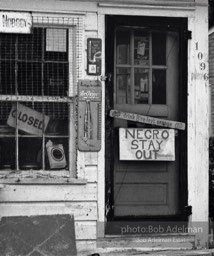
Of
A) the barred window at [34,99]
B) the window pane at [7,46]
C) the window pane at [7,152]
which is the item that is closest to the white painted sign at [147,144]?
the barred window at [34,99]

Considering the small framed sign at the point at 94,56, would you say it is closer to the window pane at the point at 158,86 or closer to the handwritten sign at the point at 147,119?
the handwritten sign at the point at 147,119

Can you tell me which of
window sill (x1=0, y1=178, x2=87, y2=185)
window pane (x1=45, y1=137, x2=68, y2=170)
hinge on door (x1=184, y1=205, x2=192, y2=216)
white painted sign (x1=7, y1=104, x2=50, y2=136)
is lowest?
hinge on door (x1=184, y1=205, x2=192, y2=216)

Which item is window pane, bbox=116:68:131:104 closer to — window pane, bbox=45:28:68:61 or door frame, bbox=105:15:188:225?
door frame, bbox=105:15:188:225

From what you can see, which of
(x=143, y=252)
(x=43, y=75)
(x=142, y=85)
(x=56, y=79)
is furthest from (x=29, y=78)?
(x=143, y=252)

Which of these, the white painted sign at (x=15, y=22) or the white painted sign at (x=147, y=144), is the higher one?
the white painted sign at (x=15, y=22)

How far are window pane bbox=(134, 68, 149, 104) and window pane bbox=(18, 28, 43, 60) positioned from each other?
1.26 metres

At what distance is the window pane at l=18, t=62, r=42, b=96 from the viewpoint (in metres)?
7.59

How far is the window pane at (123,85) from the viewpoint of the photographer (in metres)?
7.89

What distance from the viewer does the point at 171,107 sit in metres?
7.98

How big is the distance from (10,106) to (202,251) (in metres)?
2.93

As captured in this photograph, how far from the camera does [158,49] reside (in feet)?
26.2

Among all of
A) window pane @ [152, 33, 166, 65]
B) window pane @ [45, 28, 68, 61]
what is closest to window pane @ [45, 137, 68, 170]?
window pane @ [45, 28, 68, 61]

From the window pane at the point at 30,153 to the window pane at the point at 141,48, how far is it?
1.60 m

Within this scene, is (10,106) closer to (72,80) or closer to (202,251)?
(72,80)
